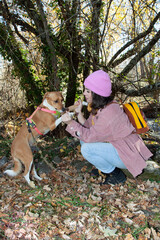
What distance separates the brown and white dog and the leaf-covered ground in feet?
1.13

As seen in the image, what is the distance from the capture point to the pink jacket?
280 cm

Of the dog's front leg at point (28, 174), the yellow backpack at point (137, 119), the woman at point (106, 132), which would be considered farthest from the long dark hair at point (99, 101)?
the dog's front leg at point (28, 174)

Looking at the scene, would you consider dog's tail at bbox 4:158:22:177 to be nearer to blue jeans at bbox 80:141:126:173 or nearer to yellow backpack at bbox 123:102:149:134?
blue jeans at bbox 80:141:126:173

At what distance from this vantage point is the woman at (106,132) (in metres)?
2.77

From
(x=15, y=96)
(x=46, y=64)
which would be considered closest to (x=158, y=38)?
(x=46, y=64)

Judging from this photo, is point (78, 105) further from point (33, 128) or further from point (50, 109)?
point (33, 128)

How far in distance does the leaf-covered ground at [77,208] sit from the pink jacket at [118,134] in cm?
50

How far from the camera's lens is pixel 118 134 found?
2891 millimetres

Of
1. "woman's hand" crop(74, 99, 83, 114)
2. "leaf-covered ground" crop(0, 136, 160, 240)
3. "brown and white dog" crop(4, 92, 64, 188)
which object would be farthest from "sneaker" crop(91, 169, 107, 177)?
"woman's hand" crop(74, 99, 83, 114)

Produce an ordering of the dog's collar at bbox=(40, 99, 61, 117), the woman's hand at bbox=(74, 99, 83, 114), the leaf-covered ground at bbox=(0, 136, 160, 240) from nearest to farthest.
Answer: the leaf-covered ground at bbox=(0, 136, 160, 240) → the woman's hand at bbox=(74, 99, 83, 114) → the dog's collar at bbox=(40, 99, 61, 117)

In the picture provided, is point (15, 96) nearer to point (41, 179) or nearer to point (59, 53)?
point (59, 53)

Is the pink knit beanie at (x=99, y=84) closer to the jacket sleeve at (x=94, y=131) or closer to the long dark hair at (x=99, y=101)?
the long dark hair at (x=99, y=101)

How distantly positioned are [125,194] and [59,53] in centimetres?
365

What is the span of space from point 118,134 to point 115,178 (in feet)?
2.82
